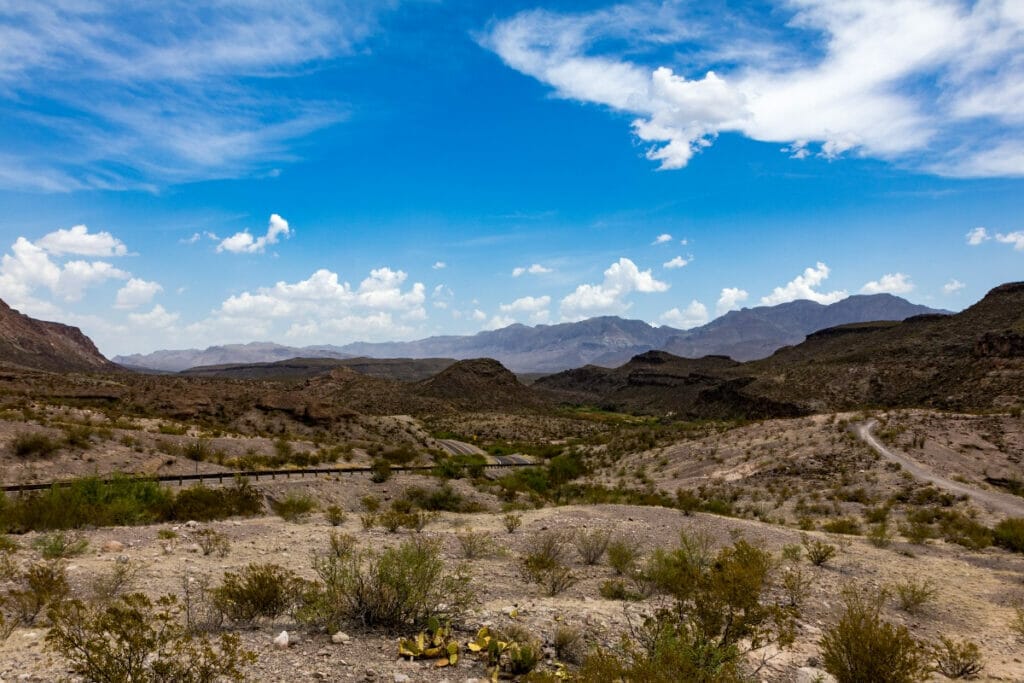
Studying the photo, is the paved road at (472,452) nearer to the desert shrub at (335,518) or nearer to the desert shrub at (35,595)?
the desert shrub at (335,518)

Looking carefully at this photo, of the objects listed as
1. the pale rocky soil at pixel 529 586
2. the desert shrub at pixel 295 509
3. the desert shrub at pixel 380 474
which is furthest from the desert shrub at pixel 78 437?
the pale rocky soil at pixel 529 586

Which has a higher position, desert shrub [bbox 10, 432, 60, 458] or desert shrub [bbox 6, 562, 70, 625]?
desert shrub [bbox 6, 562, 70, 625]

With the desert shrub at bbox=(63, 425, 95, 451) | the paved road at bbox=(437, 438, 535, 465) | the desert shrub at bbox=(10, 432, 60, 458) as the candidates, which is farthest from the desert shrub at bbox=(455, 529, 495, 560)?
the paved road at bbox=(437, 438, 535, 465)

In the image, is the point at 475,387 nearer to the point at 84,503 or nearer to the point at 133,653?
the point at 84,503

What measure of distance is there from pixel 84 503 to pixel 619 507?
1718 cm

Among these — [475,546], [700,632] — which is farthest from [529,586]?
[700,632]

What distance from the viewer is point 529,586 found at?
37.3ft

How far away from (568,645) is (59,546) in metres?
10.4

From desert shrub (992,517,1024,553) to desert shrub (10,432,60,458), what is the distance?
3763cm

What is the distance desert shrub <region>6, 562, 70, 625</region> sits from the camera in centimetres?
782

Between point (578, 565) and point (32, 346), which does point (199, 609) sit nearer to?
point (578, 565)

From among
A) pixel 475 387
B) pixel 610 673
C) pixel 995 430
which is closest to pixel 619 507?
pixel 610 673

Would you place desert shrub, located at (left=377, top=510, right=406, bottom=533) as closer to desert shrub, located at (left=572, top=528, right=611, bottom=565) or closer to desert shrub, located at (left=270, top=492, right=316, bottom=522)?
desert shrub, located at (left=270, top=492, right=316, bottom=522)

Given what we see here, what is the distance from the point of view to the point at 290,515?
18391mm
